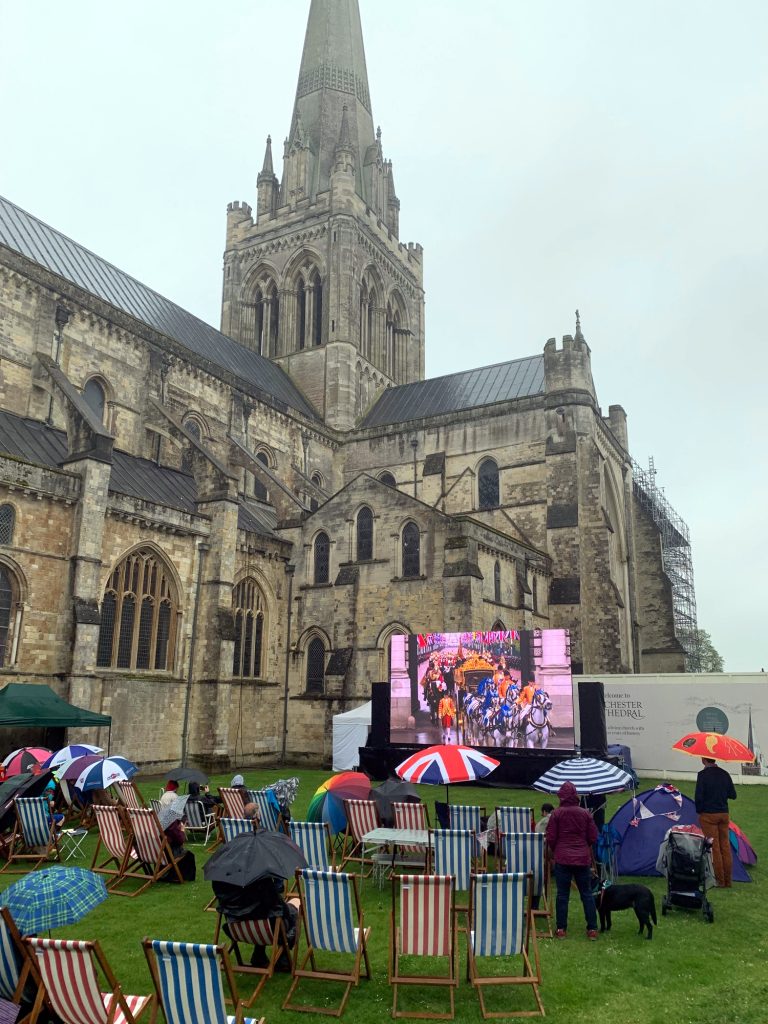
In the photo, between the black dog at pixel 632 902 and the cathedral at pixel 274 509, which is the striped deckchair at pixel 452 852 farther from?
the cathedral at pixel 274 509

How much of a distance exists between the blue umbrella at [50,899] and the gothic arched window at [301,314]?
3773 centimetres

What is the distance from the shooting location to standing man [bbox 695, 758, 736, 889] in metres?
9.39

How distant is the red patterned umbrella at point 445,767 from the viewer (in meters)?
9.50

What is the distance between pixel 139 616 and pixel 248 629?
4949 mm

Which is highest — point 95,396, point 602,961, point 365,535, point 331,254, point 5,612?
point 331,254

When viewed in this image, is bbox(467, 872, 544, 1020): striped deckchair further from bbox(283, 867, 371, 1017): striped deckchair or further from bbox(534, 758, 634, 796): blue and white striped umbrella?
bbox(534, 758, 634, 796): blue and white striped umbrella

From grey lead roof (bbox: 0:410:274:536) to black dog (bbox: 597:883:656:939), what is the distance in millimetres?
15983

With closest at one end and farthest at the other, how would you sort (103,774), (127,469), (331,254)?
(103,774)
(127,469)
(331,254)

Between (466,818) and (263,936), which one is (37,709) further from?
(263,936)

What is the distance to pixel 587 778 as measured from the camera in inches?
356

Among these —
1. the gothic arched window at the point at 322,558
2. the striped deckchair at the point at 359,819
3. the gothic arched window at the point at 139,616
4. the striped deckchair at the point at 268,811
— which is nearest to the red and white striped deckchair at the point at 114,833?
the striped deckchair at the point at 268,811

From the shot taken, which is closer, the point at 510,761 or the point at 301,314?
the point at 510,761

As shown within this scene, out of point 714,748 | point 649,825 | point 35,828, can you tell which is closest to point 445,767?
point 649,825

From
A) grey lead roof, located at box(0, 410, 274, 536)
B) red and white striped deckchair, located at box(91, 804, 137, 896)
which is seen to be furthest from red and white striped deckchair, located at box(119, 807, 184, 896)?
grey lead roof, located at box(0, 410, 274, 536)
